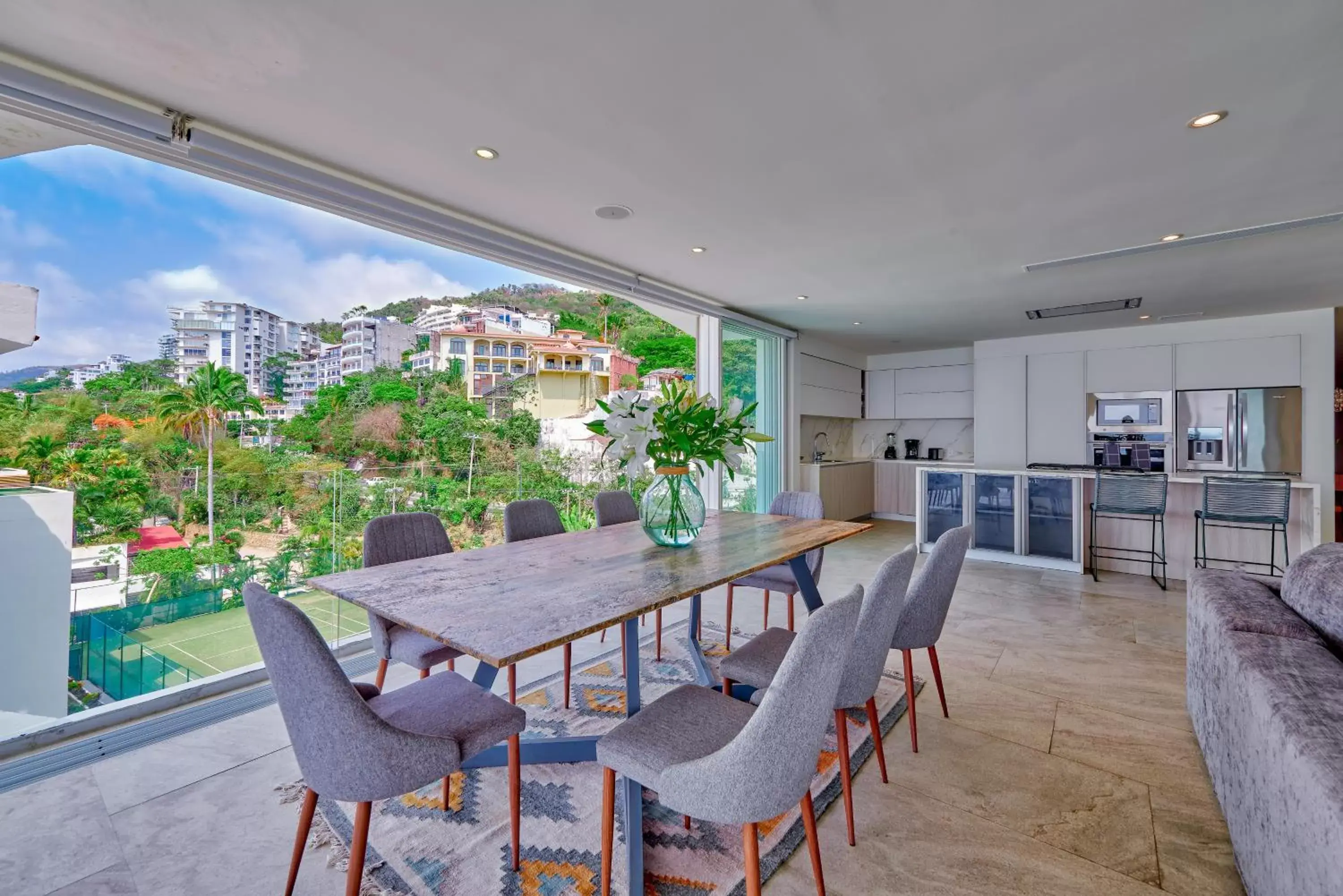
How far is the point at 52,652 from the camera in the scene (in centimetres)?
224

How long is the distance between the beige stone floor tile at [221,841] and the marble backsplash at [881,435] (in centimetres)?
609

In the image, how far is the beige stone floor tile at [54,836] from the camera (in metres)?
1.47

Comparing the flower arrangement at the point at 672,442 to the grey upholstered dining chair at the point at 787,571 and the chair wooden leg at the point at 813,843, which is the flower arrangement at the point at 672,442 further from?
the chair wooden leg at the point at 813,843

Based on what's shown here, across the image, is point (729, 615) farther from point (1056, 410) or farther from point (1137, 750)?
point (1056, 410)

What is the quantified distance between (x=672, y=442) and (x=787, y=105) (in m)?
1.21

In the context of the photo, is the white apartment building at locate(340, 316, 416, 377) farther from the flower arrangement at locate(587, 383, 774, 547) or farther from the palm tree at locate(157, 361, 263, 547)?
the flower arrangement at locate(587, 383, 774, 547)

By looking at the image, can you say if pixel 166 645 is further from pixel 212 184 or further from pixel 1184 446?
pixel 1184 446

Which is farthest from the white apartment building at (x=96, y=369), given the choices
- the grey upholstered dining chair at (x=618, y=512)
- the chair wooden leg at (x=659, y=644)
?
the chair wooden leg at (x=659, y=644)

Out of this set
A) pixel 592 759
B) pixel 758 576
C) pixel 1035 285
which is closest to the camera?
pixel 592 759

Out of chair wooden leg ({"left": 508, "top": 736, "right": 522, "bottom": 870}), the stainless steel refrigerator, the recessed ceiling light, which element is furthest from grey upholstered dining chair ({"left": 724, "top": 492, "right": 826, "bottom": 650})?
the stainless steel refrigerator

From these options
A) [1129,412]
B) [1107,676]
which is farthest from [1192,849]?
[1129,412]

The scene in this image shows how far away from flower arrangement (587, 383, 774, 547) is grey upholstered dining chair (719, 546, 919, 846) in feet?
1.84

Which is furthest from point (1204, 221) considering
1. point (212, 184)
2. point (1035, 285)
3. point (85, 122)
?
point (212, 184)

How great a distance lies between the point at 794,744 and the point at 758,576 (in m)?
1.71
